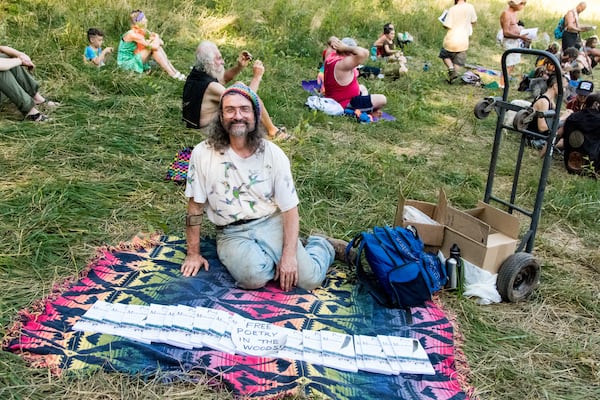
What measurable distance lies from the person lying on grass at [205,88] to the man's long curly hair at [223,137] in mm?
2109

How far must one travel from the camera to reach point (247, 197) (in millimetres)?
3244

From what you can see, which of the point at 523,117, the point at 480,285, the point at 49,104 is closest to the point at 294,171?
the point at 480,285

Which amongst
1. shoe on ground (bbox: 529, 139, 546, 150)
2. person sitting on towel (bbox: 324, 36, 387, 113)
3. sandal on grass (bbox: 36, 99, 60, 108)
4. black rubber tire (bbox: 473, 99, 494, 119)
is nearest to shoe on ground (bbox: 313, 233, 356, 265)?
black rubber tire (bbox: 473, 99, 494, 119)

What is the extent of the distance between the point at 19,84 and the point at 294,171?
303cm

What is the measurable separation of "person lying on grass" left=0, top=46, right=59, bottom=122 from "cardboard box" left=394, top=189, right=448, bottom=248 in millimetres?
3759

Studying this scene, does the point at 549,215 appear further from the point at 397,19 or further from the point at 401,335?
the point at 397,19

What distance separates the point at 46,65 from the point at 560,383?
6398mm

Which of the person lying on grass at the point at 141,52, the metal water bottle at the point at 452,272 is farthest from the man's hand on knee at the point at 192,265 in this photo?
the person lying on grass at the point at 141,52

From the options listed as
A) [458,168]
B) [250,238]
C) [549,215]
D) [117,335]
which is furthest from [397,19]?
[117,335]

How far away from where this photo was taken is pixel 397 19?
12469 millimetres

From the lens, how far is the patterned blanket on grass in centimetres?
254

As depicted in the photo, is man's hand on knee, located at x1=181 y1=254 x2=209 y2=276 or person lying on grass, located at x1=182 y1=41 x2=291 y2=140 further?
person lying on grass, located at x1=182 y1=41 x2=291 y2=140

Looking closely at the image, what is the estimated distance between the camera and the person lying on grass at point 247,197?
3.16 m

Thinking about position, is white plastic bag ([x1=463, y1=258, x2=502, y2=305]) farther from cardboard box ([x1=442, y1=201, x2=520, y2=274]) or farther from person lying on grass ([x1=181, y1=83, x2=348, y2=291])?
person lying on grass ([x1=181, y1=83, x2=348, y2=291])
